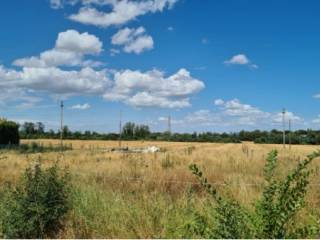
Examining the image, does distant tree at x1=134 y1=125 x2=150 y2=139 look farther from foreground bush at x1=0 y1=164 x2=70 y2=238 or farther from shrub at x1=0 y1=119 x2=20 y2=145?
foreground bush at x1=0 y1=164 x2=70 y2=238

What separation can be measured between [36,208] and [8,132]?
4967cm

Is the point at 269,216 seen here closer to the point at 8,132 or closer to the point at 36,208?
the point at 36,208

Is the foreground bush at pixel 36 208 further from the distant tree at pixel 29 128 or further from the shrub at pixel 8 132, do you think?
the distant tree at pixel 29 128

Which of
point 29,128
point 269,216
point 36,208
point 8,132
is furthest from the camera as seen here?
point 29,128

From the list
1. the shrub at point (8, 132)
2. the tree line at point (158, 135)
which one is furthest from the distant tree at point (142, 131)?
the shrub at point (8, 132)

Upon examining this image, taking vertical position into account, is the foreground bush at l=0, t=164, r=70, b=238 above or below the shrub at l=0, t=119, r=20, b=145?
below

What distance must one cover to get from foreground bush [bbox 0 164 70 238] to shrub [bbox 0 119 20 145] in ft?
155

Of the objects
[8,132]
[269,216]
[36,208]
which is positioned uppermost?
[8,132]

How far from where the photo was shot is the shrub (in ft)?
174

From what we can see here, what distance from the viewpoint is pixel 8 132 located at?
178 ft

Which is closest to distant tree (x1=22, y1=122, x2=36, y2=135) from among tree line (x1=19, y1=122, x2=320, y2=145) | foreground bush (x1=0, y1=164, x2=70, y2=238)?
tree line (x1=19, y1=122, x2=320, y2=145)

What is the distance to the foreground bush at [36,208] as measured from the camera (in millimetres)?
6957

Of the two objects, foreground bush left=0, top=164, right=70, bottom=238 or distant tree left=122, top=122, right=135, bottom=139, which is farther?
distant tree left=122, top=122, right=135, bottom=139

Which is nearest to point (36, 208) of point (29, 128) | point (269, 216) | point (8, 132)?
point (269, 216)
